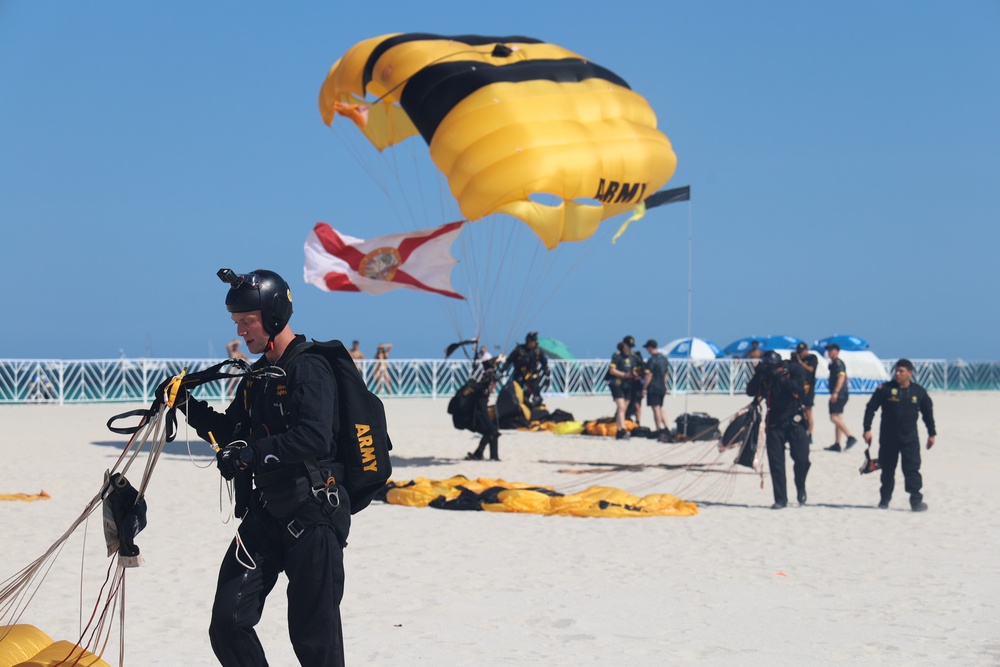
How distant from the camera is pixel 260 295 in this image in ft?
13.0

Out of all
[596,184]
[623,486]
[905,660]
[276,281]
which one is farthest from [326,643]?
[596,184]

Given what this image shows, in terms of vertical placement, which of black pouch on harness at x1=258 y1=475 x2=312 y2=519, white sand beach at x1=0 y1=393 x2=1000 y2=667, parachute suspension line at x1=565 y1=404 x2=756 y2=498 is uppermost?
black pouch on harness at x1=258 y1=475 x2=312 y2=519

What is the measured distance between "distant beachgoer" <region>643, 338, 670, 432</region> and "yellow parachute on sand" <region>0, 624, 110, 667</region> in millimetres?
15170

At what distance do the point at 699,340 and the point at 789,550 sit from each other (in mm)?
35359

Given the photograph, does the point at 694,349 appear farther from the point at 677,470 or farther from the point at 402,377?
the point at 677,470

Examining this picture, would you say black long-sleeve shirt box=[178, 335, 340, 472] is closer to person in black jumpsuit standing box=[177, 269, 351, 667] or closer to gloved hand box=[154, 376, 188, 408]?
person in black jumpsuit standing box=[177, 269, 351, 667]

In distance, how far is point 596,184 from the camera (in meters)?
13.6

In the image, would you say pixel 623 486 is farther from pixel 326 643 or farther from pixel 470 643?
pixel 326 643

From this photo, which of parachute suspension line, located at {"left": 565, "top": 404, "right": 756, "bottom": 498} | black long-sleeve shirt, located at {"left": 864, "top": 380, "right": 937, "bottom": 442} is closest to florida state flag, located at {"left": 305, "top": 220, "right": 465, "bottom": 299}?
parachute suspension line, located at {"left": 565, "top": 404, "right": 756, "bottom": 498}

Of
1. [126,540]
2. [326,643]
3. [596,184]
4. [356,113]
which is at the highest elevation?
[356,113]

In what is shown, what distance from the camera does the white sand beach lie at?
5.60 metres

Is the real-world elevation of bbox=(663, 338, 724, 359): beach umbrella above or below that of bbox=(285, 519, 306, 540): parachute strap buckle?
above

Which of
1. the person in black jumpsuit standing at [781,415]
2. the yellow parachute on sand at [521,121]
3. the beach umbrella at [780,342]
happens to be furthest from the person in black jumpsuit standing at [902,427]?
the beach umbrella at [780,342]

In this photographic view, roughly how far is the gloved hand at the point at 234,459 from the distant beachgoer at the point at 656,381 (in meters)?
15.4
